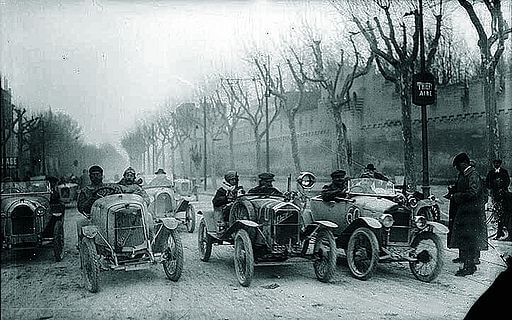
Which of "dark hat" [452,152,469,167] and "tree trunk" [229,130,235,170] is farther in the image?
"dark hat" [452,152,469,167]

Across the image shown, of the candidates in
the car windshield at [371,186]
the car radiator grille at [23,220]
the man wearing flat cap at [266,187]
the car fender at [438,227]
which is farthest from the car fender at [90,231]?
the car fender at [438,227]

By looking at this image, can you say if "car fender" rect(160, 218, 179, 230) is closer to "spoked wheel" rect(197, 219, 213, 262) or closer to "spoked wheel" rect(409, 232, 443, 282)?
"spoked wheel" rect(197, 219, 213, 262)

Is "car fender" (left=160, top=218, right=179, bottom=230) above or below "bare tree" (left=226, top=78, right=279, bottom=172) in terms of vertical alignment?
below

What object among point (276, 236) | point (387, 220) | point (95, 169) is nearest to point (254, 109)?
point (276, 236)

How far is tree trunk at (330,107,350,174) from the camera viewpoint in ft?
11.9

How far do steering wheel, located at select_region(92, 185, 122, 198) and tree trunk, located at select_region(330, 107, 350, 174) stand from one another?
1589mm

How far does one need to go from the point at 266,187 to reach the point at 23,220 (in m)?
1.63

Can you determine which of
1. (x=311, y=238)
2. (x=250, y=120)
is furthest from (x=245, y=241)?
(x=250, y=120)

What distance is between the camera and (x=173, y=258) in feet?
10.5

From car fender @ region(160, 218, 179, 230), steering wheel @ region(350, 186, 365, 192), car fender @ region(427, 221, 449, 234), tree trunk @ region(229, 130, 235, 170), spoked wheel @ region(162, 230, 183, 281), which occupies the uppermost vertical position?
tree trunk @ region(229, 130, 235, 170)

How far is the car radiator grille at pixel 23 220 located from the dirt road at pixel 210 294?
0.16 m

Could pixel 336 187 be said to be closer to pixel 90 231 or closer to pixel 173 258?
pixel 173 258

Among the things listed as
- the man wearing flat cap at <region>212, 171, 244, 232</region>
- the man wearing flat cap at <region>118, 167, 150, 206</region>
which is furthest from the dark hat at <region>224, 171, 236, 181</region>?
the man wearing flat cap at <region>118, 167, 150, 206</region>

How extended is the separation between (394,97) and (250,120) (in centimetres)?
116
